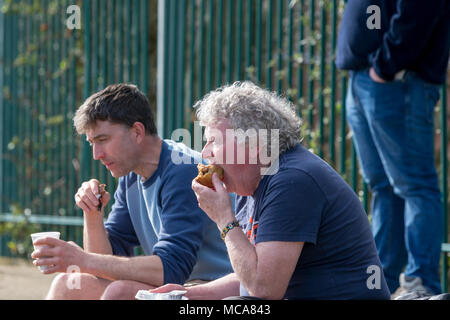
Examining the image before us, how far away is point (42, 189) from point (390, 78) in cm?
398

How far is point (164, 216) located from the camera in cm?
313

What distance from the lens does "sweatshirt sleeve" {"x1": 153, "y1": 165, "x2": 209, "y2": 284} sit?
9.85 feet

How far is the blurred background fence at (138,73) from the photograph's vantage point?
494cm

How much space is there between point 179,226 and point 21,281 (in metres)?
3.06

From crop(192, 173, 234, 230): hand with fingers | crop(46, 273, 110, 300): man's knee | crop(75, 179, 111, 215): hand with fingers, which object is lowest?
crop(46, 273, 110, 300): man's knee

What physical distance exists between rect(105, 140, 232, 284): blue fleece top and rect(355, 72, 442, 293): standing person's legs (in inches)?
40.8

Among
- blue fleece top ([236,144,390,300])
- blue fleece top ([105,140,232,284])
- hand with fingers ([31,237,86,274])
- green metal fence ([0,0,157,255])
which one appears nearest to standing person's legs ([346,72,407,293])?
blue fleece top ([105,140,232,284])

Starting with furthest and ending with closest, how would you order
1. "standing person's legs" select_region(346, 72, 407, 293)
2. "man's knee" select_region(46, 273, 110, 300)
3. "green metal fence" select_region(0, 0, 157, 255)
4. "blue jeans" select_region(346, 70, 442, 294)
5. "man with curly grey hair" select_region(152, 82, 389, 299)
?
"green metal fence" select_region(0, 0, 157, 255) < "standing person's legs" select_region(346, 72, 407, 293) < "blue jeans" select_region(346, 70, 442, 294) < "man's knee" select_region(46, 273, 110, 300) < "man with curly grey hair" select_region(152, 82, 389, 299)

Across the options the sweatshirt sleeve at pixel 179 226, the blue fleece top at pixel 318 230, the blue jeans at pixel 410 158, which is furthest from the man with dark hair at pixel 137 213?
the blue jeans at pixel 410 158

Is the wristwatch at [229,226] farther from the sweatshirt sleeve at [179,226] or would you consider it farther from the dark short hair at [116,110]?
the dark short hair at [116,110]

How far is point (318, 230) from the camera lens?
242 centimetres

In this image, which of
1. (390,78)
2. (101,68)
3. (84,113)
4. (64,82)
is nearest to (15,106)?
(64,82)

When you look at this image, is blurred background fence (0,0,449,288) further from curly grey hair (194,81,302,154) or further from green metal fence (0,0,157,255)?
curly grey hair (194,81,302,154)

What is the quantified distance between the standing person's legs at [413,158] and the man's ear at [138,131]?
1221mm
